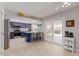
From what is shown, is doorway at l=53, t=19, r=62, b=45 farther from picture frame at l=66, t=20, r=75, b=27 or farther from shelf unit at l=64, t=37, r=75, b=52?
shelf unit at l=64, t=37, r=75, b=52

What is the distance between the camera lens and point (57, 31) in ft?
24.3

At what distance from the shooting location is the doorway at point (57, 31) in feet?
23.0

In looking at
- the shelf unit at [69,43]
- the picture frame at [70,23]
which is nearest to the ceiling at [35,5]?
the picture frame at [70,23]

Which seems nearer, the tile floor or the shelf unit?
the tile floor

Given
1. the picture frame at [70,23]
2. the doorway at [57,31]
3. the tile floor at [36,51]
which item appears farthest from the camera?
the doorway at [57,31]

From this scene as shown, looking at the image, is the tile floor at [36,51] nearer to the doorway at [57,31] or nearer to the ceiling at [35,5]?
the doorway at [57,31]

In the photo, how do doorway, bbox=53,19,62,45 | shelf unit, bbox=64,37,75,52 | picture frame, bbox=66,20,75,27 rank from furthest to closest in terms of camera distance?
doorway, bbox=53,19,62,45 < picture frame, bbox=66,20,75,27 < shelf unit, bbox=64,37,75,52

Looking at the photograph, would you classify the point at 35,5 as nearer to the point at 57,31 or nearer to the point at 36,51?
the point at 36,51

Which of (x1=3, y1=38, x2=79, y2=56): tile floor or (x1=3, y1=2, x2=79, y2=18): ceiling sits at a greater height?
(x1=3, y1=2, x2=79, y2=18): ceiling

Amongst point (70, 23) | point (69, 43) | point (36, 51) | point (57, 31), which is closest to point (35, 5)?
point (70, 23)

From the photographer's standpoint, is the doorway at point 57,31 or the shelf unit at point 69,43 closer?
the shelf unit at point 69,43

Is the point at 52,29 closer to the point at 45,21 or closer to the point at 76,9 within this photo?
the point at 45,21

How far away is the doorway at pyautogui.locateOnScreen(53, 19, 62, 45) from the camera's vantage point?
23.0 ft

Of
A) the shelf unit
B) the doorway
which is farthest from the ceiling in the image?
the shelf unit
